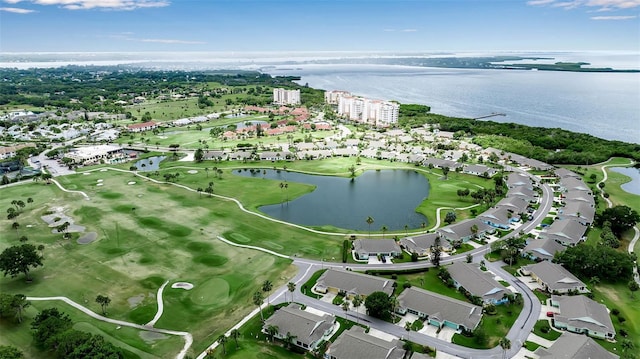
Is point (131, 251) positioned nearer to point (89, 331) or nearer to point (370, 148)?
point (89, 331)

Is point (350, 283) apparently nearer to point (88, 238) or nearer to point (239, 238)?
point (239, 238)

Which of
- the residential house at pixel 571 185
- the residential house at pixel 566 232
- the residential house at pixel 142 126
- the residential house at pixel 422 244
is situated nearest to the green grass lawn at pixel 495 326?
the residential house at pixel 422 244

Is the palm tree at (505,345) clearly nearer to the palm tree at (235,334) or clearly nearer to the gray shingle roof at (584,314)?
the gray shingle roof at (584,314)

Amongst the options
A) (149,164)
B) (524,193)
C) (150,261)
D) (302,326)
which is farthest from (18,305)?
(524,193)

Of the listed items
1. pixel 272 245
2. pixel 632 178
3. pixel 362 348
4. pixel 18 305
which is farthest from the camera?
pixel 632 178

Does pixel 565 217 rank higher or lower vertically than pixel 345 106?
lower

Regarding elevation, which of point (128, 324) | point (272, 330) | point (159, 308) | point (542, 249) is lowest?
point (128, 324)

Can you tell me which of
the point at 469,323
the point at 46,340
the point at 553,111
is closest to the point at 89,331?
the point at 46,340
